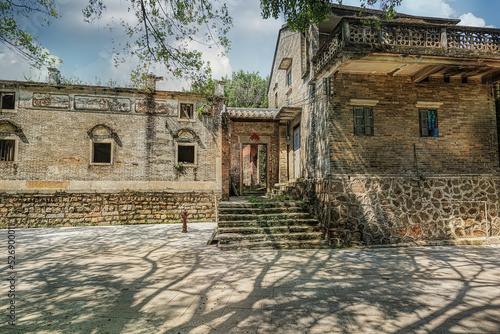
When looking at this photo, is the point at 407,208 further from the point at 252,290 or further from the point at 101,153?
the point at 101,153

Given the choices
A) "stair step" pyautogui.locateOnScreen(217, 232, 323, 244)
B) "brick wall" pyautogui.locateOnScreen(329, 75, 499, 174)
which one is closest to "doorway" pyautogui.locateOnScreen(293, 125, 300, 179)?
"brick wall" pyautogui.locateOnScreen(329, 75, 499, 174)

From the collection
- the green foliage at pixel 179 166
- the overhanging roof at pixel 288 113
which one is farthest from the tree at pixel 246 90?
the green foliage at pixel 179 166

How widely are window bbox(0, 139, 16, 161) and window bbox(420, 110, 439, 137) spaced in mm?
16314

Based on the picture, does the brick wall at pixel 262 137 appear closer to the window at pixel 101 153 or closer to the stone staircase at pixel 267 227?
the stone staircase at pixel 267 227

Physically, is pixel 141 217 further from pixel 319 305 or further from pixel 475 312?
pixel 475 312

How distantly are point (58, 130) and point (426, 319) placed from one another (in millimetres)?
14234

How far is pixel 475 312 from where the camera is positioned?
3.46m

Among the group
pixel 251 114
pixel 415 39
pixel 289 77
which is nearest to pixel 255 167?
pixel 251 114

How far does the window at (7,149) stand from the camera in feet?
37.0

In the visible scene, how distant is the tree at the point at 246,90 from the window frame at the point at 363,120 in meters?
16.6

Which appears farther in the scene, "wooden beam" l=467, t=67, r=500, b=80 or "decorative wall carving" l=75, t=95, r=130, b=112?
"decorative wall carving" l=75, t=95, r=130, b=112

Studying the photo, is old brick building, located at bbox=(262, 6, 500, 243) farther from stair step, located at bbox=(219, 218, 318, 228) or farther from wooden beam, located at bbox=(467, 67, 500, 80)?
stair step, located at bbox=(219, 218, 318, 228)

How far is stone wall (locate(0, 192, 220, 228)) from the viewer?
1116cm

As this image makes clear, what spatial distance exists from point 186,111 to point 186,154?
213 centimetres
